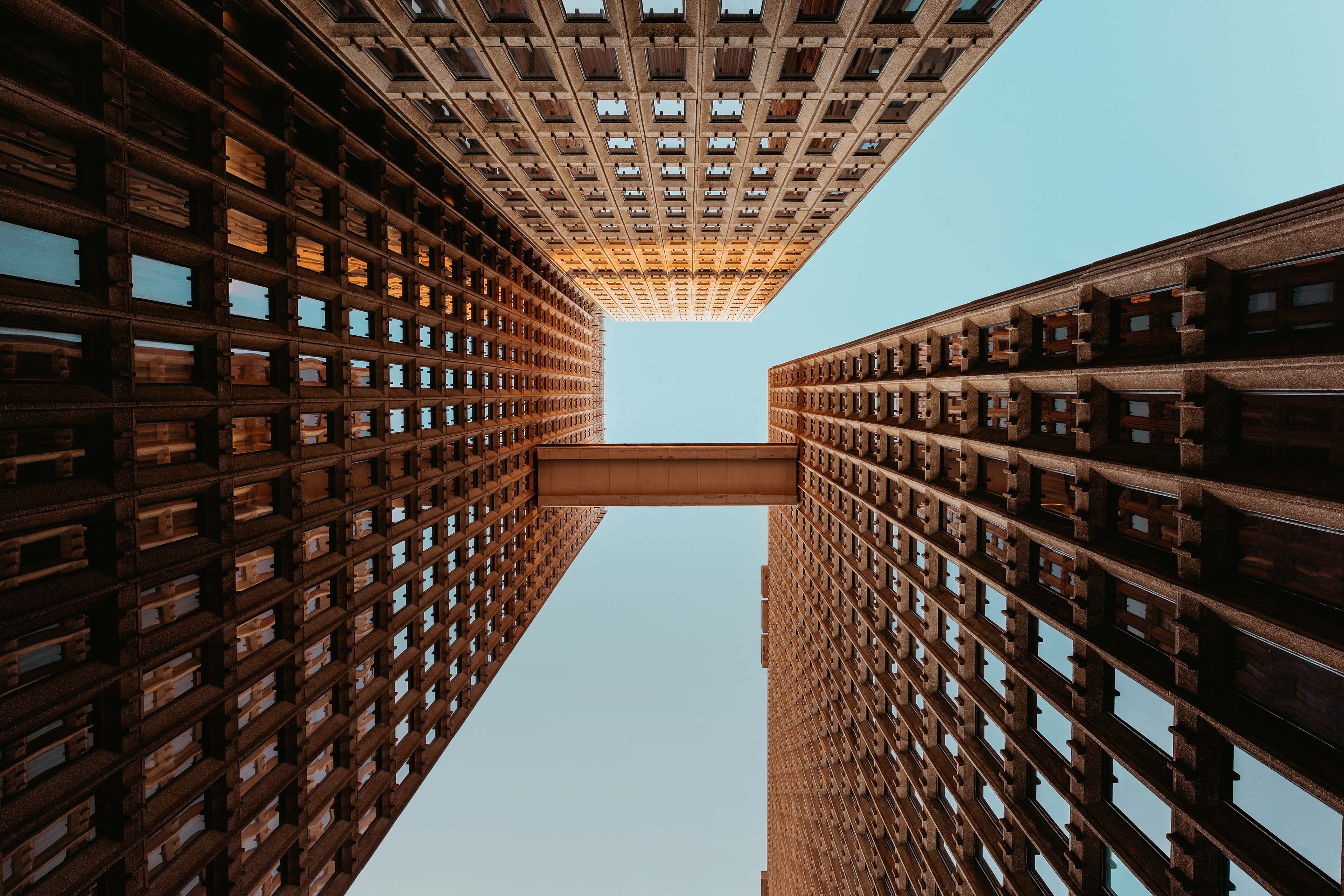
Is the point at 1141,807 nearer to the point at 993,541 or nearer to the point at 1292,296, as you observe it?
the point at 993,541

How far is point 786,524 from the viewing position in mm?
52562

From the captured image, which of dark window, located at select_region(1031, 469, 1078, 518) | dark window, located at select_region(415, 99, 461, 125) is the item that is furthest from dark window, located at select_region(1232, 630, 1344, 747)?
dark window, located at select_region(415, 99, 461, 125)

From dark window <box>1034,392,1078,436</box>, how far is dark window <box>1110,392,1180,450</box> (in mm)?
1041

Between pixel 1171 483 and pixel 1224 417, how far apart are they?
1570 millimetres

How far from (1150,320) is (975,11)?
51.9 feet

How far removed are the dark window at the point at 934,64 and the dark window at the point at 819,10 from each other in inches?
172

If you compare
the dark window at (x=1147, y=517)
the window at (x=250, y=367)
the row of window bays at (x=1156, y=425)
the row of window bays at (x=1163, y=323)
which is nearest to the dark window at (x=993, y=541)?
the row of window bays at (x=1156, y=425)

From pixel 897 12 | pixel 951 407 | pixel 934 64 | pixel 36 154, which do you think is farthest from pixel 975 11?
pixel 36 154

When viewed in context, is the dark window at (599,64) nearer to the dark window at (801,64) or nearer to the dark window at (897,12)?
the dark window at (801,64)

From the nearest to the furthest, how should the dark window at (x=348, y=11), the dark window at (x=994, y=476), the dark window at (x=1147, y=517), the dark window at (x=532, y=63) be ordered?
1. the dark window at (x=1147, y=517)
2. the dark window at (x=994, y=476)
3. the dark window at (x=348, y=11)
4. the dark window at (x=532, y=63)

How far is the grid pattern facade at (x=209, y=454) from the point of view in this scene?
10492 millimetres

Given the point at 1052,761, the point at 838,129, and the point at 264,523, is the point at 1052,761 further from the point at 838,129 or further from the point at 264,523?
the point at 838,129

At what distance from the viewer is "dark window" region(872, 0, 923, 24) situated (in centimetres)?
1961

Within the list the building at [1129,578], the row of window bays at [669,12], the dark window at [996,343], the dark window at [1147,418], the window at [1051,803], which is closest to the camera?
the building at [1129,578]
